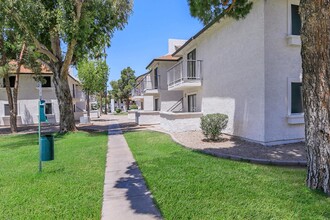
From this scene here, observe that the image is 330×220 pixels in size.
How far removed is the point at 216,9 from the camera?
25.1 feet

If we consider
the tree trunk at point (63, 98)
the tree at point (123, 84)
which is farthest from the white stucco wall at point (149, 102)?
the tree at point (123, 84)

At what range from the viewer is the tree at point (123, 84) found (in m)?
65.4

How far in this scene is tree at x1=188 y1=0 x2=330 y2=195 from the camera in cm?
440

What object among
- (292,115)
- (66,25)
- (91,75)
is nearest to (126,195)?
(292,115)

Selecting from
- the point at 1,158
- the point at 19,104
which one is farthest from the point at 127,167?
the point at 19,104

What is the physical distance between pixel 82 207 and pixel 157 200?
1.37 metres

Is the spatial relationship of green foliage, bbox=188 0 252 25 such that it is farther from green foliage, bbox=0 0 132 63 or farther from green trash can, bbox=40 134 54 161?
green foliage, bbox=0 0 132 63

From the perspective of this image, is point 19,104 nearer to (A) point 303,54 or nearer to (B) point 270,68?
(B) point 270,68

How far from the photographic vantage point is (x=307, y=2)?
4.57m

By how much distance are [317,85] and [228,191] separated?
2.66 metres

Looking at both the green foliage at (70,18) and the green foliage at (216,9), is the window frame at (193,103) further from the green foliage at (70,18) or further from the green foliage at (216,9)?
the green foliage at (216,9)

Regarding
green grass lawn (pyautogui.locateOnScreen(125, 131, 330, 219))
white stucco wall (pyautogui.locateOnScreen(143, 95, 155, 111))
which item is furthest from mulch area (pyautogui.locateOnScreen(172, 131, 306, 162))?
white stucco wall (pyautogui.locateOnScreen(143, 95, 155, 111))

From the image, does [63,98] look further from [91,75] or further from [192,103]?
[91,75]

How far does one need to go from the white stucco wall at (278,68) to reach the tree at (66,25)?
9.16 metres
